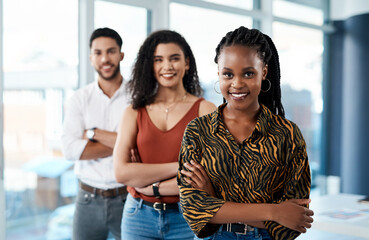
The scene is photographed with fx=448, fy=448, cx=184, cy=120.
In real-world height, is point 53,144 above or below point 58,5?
below

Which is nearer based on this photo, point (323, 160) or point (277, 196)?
point (277, 196)

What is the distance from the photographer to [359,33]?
237 inches

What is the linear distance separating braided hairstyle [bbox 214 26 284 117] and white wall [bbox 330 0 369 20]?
5012 millimetres

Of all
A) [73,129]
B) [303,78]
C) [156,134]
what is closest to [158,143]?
[156,134]

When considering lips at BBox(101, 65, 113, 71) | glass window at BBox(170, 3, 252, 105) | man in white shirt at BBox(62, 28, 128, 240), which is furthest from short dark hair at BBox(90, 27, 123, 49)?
glass window at BBox(170, 3, 252, 105)

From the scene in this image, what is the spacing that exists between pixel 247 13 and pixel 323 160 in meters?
2.75

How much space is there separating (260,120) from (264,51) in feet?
0.73

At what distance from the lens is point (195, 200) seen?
4.53 ft

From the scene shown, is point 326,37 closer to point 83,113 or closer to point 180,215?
point 83,113

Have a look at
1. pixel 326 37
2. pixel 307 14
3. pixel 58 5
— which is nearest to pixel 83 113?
pixel 58 5

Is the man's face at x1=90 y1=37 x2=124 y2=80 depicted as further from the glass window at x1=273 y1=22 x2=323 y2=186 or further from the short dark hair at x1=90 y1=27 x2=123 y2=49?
the glass window at x1=273 y1=22 x2=323 y2=186

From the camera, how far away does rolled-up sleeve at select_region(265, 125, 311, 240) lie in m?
1.34

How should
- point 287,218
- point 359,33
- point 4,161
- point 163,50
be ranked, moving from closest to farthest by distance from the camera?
point 287,218, point 163,50, point 4,161, point 359,33

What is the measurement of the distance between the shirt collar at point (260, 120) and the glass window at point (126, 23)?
242cm
